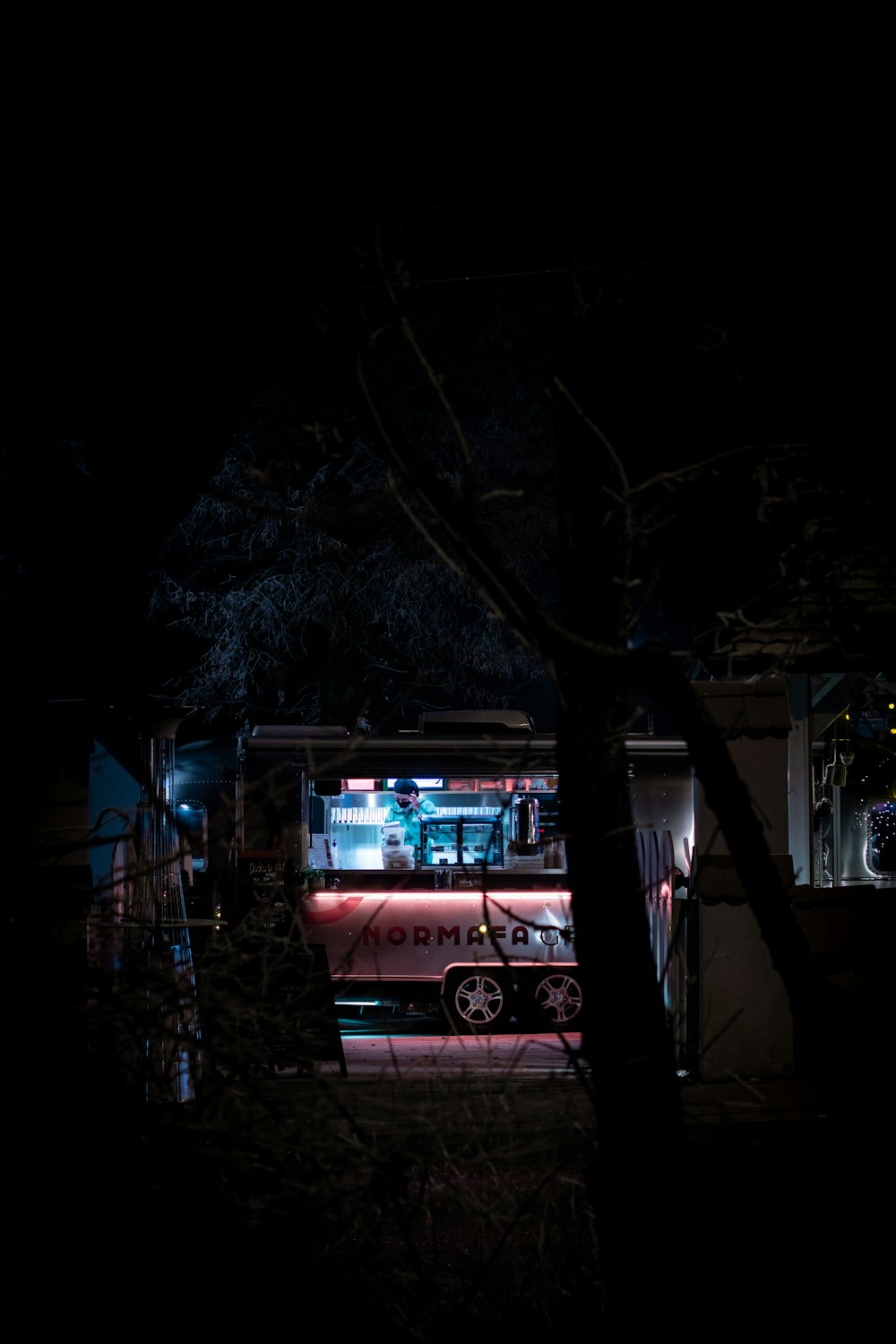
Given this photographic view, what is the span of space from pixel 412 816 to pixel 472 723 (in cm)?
151

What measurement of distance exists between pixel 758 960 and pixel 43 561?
7112 mm

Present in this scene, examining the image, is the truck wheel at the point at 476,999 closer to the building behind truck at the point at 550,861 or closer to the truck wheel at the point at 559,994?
the building behind truck at the point at 550,861

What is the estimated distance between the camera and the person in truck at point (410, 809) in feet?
38.7

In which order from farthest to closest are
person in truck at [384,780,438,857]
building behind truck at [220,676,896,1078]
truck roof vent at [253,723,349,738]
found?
1. person in truck at [384,780,438,857]
2. truck roof vent at [253,723,349,738]
3. building behind truck at [220,676,896,1078]

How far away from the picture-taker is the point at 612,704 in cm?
366

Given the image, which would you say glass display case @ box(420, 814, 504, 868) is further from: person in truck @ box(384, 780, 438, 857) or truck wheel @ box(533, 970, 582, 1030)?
truck wheel @ box(533, 970, 582, 1030)

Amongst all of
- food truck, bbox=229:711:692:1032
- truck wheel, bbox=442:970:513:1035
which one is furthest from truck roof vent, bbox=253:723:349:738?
truck wheel, bbox=442:970:513:1035

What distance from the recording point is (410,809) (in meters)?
11.9

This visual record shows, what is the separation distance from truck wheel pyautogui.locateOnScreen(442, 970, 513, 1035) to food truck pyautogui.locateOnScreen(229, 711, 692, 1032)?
1 cm

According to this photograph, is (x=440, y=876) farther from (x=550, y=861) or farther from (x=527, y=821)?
(x=527, y=821)

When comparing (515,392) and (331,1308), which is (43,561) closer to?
(331,1308)

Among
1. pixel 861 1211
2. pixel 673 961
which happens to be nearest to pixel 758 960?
pixel 673 961

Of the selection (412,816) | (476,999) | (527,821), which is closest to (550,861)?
(527,821)

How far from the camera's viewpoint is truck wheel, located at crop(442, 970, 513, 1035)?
10.2 metres
